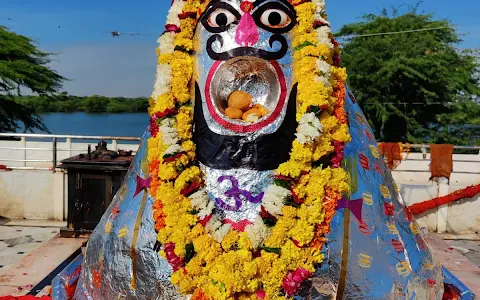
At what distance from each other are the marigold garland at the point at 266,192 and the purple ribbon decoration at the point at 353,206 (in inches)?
2.6

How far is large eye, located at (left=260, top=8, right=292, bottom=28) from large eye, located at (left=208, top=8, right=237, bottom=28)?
0.20 meters

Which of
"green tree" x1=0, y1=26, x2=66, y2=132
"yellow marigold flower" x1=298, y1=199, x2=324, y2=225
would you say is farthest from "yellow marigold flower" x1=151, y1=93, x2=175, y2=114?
"green tree" x1=0, y1=26, x2=66, y2=132

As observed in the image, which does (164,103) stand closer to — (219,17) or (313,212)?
(219,17)

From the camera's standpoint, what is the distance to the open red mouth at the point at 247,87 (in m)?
3.08

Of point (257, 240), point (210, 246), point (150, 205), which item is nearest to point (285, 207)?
point (257, 240)

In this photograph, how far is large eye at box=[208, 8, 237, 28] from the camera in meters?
3.13

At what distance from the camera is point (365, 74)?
17359 mm

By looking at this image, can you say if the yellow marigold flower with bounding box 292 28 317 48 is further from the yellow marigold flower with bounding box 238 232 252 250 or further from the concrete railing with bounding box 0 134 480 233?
the concrete railing with bounding box 0 134 480 233

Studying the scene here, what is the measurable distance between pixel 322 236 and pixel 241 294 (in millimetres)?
620

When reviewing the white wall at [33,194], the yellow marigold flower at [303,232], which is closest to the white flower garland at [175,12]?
the yellow marigold flower at [303,232]

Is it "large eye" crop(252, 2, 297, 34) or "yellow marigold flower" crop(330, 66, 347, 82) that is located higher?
"large eye" crop(252, 2, 297, 34)

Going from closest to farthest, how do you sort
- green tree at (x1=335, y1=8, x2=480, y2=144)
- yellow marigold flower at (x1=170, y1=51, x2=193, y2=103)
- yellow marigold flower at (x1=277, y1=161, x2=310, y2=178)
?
yellow marigold flower at (x1=277, y1=161, x2=310, y2=178)
yellow marigold flower at (x1=170, y1=51, x2=193, y2=103)
green tree at (x1=335, y1=8, x2=480, y2=144)

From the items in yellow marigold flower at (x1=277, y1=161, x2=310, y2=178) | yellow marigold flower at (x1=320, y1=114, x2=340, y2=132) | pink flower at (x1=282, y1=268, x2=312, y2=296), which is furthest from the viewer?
yellow marigold flower at (x1=320, y1=114, x2=340, y2=132)

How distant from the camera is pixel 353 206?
123 inches
